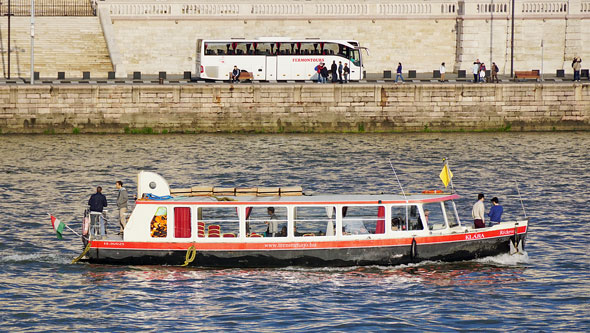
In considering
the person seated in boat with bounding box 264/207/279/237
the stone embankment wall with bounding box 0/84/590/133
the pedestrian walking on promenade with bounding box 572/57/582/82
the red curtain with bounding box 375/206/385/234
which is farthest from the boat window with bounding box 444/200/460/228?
the pedestrian walking on promenade with bounding box 572/57/582/82

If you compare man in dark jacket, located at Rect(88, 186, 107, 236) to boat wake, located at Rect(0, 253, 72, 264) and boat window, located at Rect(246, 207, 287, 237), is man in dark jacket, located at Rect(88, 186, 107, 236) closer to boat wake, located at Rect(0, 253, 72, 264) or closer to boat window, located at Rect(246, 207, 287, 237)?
boat wake, located at Rect(0, 253, 72, 264)

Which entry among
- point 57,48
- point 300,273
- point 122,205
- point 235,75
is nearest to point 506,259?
point 300,273

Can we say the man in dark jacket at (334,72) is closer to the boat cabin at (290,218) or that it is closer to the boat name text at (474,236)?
the boat cabin at (290,218)

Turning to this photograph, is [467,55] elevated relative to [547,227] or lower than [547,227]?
elevated

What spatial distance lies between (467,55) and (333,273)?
154 ft

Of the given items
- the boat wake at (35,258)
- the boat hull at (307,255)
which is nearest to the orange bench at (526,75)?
the boat hull at (307,255)

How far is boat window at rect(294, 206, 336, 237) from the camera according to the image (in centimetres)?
3231

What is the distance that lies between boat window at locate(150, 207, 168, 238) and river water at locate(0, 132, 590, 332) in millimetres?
1044

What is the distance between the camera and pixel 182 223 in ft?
106

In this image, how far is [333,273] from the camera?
106 feet

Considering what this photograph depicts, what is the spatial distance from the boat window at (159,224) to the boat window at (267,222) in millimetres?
2275

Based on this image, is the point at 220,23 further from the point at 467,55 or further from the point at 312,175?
the point at 312,175

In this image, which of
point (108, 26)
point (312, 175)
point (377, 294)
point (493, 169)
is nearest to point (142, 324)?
point (377, 294)

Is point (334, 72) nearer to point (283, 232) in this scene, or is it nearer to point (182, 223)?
point (283, 232)
